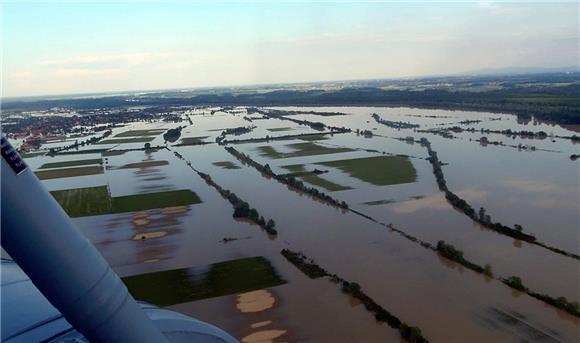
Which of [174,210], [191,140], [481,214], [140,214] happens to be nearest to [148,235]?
[140,214]

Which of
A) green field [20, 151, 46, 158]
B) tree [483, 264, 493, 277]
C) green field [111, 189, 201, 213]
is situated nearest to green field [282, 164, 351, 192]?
green field [111, 189, 201, 213]

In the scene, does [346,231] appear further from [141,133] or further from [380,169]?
[141,133]

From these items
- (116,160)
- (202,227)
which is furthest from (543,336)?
(116,160)

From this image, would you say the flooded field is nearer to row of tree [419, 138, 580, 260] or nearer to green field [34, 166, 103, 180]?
row of tree [419, 138, 580, 260]

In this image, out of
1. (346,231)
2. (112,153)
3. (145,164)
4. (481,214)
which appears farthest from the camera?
(112,153)

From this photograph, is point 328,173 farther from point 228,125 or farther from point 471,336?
point 228,125

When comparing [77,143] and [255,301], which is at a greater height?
[77,143]
